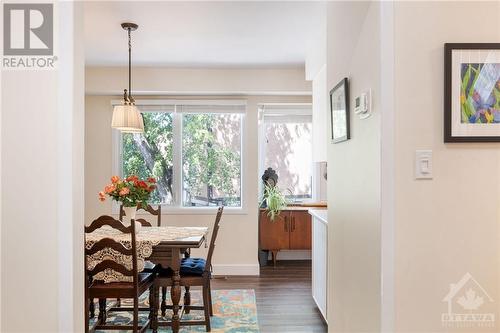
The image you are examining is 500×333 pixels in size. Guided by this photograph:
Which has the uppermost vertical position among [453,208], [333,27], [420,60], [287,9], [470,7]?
[287,9]

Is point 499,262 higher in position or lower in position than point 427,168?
lower

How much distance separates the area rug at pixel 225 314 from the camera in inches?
129

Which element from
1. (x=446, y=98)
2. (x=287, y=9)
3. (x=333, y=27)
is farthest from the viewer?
(x=287, y=9)

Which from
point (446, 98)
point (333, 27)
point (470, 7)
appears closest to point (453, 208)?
point (446, 98)

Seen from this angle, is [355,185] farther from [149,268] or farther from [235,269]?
[235,269]

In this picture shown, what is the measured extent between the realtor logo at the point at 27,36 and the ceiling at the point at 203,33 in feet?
4.57

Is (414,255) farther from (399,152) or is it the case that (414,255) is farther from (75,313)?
(75,313)

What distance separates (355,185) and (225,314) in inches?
85.1

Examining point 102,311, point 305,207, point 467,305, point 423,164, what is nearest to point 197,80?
point 305,207

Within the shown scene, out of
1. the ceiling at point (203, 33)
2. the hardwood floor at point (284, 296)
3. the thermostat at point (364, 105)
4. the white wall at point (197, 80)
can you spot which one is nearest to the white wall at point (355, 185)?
the thermostat at point (364, 105)

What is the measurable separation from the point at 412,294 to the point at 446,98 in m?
0.83

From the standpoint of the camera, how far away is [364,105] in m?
1.84

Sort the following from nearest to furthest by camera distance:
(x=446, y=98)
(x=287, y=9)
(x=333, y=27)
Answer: (x=446, y=98), (x=333, y=27), (x=287, y=9)

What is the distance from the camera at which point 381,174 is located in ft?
5.41
